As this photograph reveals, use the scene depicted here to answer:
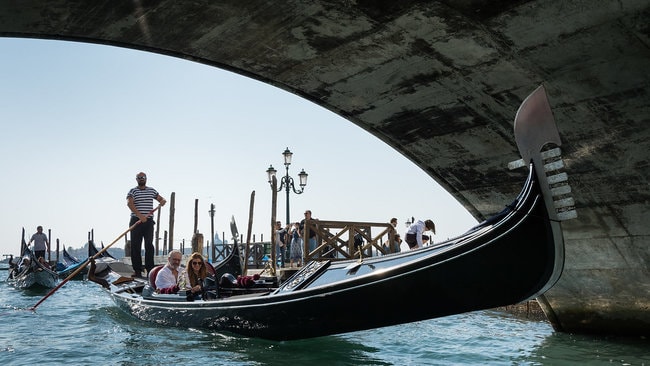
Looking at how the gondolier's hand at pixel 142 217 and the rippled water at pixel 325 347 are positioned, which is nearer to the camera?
the rippled water at pixel 325 347

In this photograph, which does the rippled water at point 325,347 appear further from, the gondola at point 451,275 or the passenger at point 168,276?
the passenger at point 168,276

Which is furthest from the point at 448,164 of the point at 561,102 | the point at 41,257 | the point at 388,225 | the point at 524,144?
the point at 41,257

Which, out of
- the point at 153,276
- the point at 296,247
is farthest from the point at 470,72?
the point at 296,247

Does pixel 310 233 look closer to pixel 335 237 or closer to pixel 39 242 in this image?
pixel 335 237

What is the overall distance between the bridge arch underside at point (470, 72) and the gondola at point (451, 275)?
1.80 feet

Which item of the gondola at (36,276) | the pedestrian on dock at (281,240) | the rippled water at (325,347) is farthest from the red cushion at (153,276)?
the gondola at (36,276)

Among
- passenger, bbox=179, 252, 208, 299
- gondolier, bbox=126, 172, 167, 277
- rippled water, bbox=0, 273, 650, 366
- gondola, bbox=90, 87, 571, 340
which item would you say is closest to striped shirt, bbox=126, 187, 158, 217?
gondolier, bbox=126, 172, 167, 277

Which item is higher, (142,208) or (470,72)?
(470,72)

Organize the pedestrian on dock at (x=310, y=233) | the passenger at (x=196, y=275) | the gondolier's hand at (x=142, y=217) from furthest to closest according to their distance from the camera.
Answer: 1. the pedestrian on dock at (x=310, y=233)
2. the gondolier's hand at (x=142, y=217)
3. the passenger at (x=196, y=275)

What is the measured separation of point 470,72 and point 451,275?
148cm

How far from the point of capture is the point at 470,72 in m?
3.93

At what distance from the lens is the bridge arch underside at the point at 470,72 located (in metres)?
3.21

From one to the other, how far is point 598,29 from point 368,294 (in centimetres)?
225

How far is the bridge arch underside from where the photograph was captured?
3215 mm
